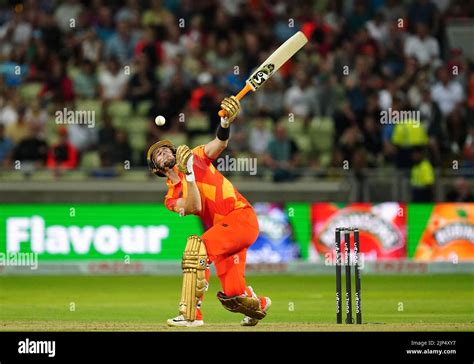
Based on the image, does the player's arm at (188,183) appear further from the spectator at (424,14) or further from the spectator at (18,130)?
the spectator at (424,14)

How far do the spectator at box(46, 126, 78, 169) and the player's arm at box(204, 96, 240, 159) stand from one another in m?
10.2

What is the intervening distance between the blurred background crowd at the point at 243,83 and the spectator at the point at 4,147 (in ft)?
0.12

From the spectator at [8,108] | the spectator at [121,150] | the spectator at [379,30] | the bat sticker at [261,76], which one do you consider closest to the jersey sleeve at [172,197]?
the bat sticker at [261,76]

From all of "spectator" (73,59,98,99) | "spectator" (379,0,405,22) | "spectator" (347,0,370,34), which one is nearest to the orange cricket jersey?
"spectator" (73,59,98,99)

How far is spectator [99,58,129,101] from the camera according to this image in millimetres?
25109

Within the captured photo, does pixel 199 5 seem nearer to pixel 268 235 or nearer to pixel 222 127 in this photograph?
pixel 268 235

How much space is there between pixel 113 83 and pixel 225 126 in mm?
12101

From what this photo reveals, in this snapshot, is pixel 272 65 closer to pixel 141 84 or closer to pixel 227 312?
pixel 227 312

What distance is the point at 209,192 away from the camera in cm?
1364

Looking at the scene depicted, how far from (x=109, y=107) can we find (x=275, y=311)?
29.9 ft

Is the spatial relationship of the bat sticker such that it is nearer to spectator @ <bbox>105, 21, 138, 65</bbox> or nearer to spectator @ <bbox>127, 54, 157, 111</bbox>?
spectator @ <bbox>127, 54, 157, 111</bbox>

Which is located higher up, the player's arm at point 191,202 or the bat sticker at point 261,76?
the bat sticker at point 261,76

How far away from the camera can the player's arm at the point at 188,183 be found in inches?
517

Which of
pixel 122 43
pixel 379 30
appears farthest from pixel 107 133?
pixel 379 30
